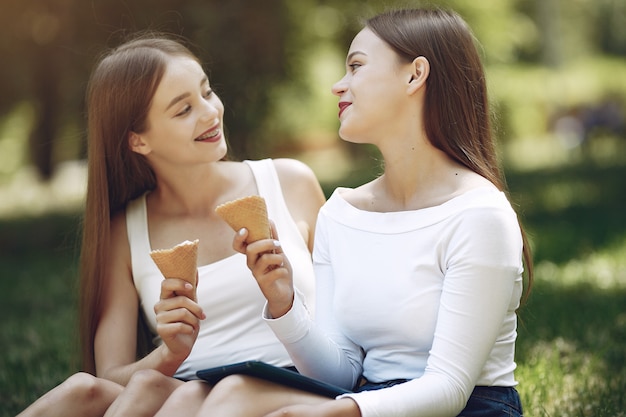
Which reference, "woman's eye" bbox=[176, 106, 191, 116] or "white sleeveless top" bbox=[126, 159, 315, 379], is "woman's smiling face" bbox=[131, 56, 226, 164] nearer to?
"woman's eye" bbox=[176, 106, 191, 116]

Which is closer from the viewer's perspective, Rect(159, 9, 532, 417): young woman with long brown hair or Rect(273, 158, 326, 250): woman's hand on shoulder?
Rect(159, 9, 532, 417): young woman with long brown hair

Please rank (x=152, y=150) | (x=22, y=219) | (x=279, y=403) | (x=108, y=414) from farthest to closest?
(x=22, y=219), (x=152, y=150), (x=108, y=414), (x=279, y=403)

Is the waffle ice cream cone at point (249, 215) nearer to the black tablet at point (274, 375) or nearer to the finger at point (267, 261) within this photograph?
the finger at point (267, 261)

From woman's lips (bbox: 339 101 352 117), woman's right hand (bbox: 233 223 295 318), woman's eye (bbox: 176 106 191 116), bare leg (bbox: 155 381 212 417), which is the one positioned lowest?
bare leg (bbox: 155 381 212 417)

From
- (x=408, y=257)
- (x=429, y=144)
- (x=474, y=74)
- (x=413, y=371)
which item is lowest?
(x=413, y=371)

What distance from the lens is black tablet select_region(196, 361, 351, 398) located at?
98.0 inches

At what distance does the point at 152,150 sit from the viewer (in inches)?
142

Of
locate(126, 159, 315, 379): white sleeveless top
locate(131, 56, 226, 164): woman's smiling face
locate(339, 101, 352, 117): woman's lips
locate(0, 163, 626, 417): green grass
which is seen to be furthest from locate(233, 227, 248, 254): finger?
locate(0, 163, 626, 417): green grass

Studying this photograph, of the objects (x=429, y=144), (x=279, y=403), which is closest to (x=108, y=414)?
(x=279, y=403)

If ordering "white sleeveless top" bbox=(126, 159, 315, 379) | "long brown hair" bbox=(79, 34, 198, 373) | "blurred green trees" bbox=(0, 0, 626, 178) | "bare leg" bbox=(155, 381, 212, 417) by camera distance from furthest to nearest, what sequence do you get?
"blurred green trees" bbox=(0, 0, 626, 178), "long brown hair" bbox=(79, 34, 198, 373), "white sleeveless top" bbox=(126, 159, 315, 379), "bare leg" bbox=(155, 381, 212, 417)

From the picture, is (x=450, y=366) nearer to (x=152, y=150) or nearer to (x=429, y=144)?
(x=429, y=144)

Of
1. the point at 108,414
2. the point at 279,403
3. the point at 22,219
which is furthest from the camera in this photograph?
the point at 22,219

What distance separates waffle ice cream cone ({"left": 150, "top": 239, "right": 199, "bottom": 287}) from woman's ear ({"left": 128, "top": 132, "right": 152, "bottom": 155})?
2.81 feet

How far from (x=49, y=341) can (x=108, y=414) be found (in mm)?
3071
